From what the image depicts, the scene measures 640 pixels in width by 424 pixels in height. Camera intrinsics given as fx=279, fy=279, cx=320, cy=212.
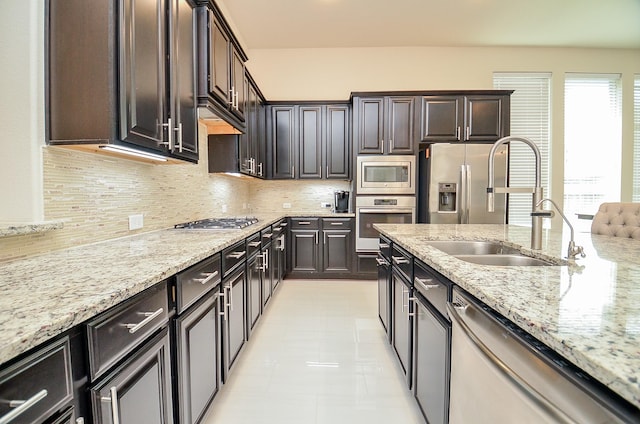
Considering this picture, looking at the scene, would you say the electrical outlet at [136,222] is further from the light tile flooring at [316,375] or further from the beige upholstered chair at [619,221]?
the beige upholstered chair at [619,221]

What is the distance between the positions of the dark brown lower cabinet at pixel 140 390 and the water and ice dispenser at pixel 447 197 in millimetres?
3330

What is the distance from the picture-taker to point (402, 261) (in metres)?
1.68

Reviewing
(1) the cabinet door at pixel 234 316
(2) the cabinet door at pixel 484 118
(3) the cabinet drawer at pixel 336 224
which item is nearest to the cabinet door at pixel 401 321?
(1) the cabinet door at pixel 234 316

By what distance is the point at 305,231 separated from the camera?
386cm

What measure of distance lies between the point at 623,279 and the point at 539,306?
1.64 ft

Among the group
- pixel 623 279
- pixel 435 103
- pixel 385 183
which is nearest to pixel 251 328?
pixel 623 279

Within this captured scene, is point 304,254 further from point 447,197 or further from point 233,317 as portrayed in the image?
point 233,317

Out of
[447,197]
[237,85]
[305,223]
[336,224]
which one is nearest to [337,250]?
[336,224]

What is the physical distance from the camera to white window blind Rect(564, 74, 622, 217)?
167 inches

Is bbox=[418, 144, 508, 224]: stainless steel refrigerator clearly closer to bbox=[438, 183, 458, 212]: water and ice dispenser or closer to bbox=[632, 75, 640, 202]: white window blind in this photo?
bbox=[438, 183, 458, 212]: water and ice dispenser

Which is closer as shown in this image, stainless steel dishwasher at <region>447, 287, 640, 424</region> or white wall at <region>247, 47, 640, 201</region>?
stainless steel dishwasher at <region>447, 287, 640, 424</region>

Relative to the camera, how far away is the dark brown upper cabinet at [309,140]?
4.02m

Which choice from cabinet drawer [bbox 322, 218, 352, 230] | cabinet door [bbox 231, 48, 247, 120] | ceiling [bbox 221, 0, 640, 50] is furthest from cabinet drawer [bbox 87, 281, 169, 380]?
ceiling [bbox 221, 0, 640, 50]

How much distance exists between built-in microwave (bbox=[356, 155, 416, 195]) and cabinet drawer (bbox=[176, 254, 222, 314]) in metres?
2.64
